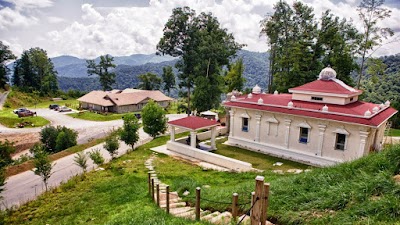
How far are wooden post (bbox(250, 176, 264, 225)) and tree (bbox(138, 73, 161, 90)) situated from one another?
2472 inches

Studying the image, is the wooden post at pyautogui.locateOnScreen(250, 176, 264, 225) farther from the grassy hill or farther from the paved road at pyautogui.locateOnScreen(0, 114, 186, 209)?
the paved road at pyautogui.locateOnScreen(0, 114, 186, 209)

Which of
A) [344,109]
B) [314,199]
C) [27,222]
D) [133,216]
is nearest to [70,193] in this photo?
[27,222]

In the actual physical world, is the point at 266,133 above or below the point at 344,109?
below

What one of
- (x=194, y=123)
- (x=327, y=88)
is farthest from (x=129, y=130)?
(x=327, y=88)

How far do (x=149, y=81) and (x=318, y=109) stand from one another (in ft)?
173

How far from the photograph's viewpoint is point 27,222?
10812 millimetres

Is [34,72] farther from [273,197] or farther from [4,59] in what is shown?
[273,197]

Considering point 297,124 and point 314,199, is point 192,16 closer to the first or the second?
point 297,124

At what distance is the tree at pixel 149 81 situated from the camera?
65.7m

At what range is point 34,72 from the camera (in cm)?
6950

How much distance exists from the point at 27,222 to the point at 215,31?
31207mm

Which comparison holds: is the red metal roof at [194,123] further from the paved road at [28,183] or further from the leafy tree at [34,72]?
the leafy tree at [34,72]

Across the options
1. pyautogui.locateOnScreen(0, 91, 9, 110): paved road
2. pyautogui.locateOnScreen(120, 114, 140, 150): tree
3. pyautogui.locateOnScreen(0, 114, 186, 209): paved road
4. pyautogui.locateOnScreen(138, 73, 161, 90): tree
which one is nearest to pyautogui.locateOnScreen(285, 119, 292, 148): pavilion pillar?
pyautogui.locateOnScreen(120, 114, 140, 150): tree

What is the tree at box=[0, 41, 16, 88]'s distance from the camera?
6202 cm
